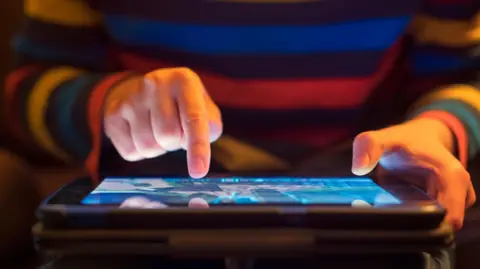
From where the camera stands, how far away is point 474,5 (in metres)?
0.64

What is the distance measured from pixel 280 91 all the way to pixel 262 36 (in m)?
0.06

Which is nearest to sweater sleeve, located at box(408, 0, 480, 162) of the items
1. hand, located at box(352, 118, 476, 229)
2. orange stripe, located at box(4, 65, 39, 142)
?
hand, located at box(352, 118, 476, 229)

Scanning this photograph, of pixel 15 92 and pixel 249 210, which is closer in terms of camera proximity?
pixel 249 210

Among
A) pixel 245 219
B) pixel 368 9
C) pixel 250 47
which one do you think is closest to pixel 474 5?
pixel 368 9

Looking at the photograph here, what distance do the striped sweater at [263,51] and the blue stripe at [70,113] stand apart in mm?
33

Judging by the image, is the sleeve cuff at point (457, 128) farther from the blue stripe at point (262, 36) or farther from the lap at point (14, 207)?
the lap at point (14, 207)

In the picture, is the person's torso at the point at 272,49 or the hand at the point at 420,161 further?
the person's torso at the point at 272,49

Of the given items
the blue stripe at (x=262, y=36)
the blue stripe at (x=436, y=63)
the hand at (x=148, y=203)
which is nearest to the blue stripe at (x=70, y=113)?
the blue stripe at (x=262, y=36)

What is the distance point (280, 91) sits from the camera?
0.65 metres

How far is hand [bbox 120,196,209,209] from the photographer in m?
0.31

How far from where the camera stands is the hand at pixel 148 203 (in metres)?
0.31

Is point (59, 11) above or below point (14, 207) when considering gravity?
above

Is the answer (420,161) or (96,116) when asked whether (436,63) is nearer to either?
(420,161)

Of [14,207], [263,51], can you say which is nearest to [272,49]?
[263,51]
